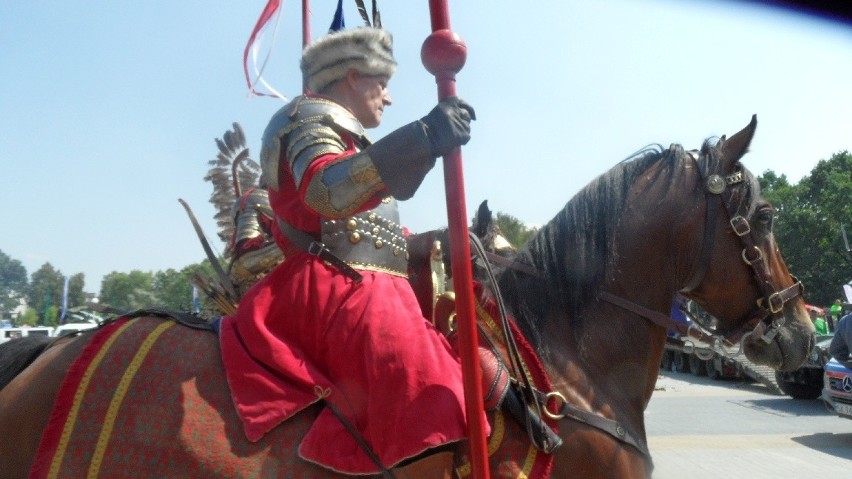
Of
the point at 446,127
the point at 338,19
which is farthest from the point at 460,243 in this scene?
the point at 338,19

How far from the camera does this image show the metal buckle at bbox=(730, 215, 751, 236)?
2.86 m

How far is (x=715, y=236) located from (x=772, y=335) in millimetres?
454

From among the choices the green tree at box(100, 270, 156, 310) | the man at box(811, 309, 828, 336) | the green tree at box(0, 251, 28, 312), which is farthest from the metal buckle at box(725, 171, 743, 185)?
the green tree at box(0, 251, 28, 312)

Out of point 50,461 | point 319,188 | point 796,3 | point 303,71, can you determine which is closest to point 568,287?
point 319,188

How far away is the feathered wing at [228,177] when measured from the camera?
738 centimetres

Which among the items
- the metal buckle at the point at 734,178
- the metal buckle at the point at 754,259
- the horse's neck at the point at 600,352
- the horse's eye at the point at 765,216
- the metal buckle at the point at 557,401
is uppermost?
the metal buckle at the point at 734,178

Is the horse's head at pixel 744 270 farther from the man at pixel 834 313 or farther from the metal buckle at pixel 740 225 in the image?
the man at pixel 834 313

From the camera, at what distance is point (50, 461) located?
7.02 ft

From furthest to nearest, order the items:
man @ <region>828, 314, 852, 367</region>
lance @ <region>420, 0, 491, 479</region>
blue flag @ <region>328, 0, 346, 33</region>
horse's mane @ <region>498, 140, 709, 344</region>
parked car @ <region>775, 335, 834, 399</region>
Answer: parked car @ <region>775, 335, 834, 399</region> → man @ <region>828, 314, 852, 367</region> → blue flag @ <region>328, 0, 346, 33</region> → horse's mane @ <region>498, 140, 709, 344</region> → lance @ <region>420, 0, 491, 479</region>

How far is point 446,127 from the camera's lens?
2131mm

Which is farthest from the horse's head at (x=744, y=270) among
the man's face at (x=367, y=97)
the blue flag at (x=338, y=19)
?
the blue flag at (x=338, y=19)

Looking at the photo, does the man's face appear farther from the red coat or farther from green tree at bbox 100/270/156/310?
green tree at bbox 100/270/156/310

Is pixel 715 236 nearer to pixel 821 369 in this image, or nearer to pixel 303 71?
pixel 303 71

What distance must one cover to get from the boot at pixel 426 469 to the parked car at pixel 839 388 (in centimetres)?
935
